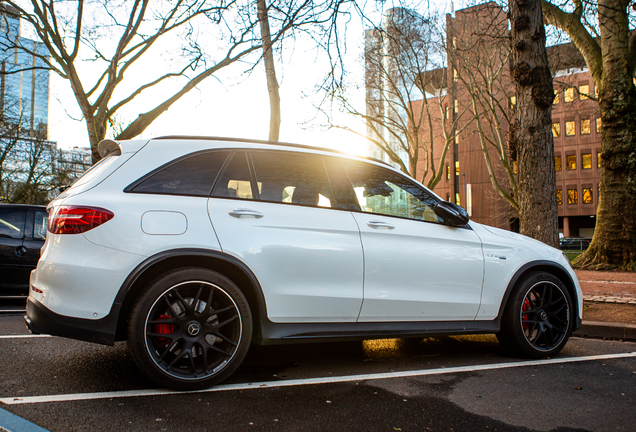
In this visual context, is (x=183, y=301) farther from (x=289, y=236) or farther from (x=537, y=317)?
(x=537, y=317)

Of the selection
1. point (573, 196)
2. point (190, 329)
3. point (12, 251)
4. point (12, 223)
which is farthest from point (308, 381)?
point (573, 196)

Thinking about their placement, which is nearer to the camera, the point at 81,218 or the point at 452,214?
the point at 81,218

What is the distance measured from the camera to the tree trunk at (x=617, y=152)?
11883mm

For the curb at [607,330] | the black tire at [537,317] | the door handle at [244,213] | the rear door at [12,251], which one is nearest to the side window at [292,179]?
the door handle at [244,213]

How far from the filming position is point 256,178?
11.9 feet

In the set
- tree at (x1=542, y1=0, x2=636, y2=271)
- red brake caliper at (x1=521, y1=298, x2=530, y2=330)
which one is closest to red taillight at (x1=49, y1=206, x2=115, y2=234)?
red brake caliper at (x1=521, y1=298, x2=530, y2=330)

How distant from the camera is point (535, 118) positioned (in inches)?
257

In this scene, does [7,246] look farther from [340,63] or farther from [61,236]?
[340,63]

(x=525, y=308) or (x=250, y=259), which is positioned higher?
(x=250, y=259)

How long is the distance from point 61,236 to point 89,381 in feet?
3.48

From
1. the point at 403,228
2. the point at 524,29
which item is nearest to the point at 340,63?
the point at 524,29

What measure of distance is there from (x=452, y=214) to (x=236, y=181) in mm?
1865

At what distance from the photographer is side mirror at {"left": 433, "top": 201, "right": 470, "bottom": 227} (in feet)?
13.5

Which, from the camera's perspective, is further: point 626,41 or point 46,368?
point 626,41
